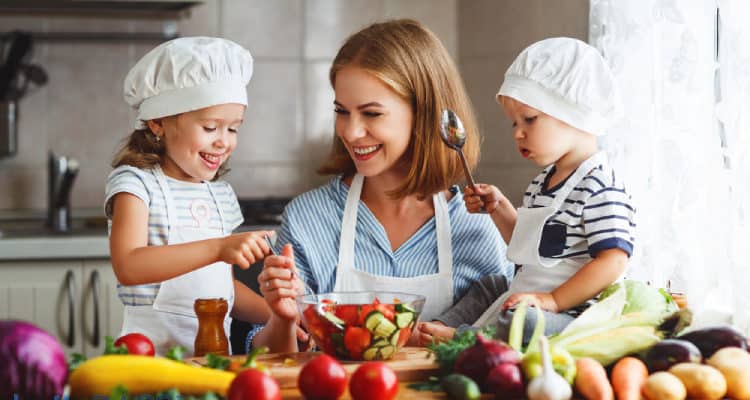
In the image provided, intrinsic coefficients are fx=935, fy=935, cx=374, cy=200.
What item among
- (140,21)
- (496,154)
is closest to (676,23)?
(496,154)

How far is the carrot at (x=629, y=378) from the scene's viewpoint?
115 cm

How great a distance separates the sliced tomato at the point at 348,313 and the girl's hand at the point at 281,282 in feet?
0.43

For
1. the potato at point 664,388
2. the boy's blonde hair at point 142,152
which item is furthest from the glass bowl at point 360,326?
the boy's blonde hair at point 142,152

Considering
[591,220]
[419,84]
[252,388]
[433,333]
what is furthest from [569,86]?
[252,388]

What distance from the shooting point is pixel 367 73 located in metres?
1.71

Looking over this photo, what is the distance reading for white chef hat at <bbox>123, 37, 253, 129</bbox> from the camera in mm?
1592

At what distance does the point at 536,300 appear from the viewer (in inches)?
55.2

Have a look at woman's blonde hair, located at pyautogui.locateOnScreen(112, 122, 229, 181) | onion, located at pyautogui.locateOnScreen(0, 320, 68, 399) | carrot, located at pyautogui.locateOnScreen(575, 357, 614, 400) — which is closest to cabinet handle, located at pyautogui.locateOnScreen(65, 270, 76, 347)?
woman's blonde hair, located at pyautogui.locateOnScreen(112, 122, 229, 181)

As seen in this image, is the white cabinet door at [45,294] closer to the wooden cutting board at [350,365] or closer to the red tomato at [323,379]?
the wooden cutting board at [350,365]

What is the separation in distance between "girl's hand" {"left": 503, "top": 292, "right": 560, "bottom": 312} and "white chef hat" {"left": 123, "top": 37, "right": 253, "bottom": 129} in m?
0.60

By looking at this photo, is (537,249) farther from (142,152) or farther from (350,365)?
(142,152)

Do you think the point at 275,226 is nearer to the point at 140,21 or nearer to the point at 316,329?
the point at 140,21

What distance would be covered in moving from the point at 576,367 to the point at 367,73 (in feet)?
2.41

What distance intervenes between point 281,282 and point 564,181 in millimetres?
504
